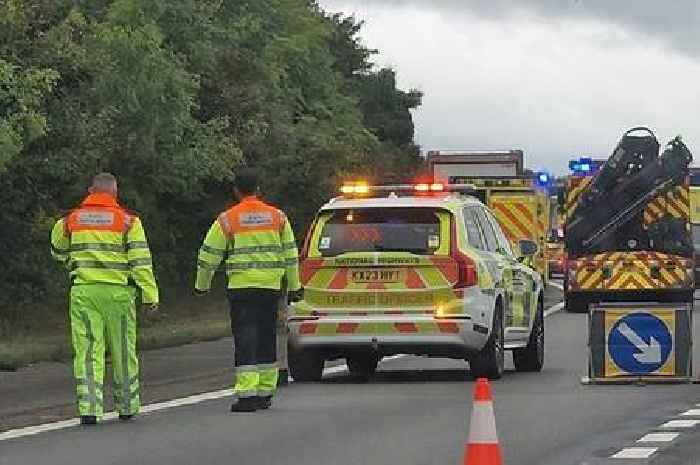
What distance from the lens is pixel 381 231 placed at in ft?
59.3

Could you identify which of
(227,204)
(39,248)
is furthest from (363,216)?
(227,204)

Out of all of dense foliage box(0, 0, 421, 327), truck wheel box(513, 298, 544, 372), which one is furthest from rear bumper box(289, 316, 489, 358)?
dense foliage box(0, 0, 421, 327)

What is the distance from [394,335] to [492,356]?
107cm

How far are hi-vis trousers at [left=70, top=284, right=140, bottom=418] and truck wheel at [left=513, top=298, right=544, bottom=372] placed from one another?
6.37m

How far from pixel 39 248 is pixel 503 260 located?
13283 millimetres

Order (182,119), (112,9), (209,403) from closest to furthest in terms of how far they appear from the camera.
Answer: (209,403)
(182,119)
(112,9)

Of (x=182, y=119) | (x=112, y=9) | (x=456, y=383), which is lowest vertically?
(x=456, y=383)

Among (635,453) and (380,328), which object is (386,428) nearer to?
(635,453)

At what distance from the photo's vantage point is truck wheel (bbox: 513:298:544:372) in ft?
65.5

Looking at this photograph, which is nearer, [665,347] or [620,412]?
[620,412]

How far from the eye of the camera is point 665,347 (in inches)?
703

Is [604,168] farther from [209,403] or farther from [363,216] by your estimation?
[209,403]

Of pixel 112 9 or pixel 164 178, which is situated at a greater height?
pixel 112 9

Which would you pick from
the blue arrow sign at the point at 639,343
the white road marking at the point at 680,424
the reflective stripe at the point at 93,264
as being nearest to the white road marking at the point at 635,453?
the white road marking at the point at 680,424
